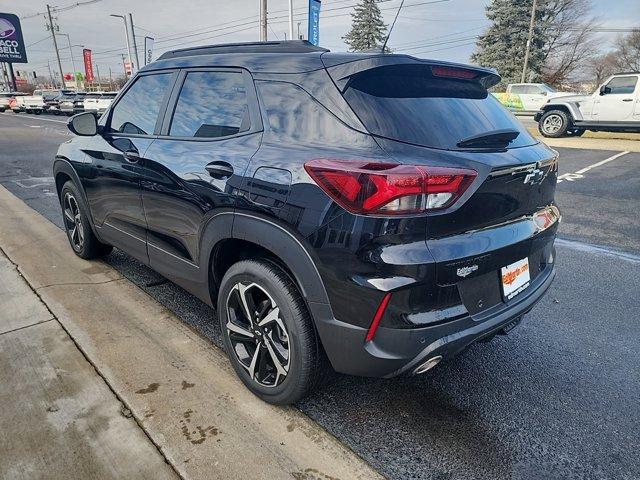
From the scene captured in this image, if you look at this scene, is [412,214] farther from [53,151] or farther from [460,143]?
[53,151]

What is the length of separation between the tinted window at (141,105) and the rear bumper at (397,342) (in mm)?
1920

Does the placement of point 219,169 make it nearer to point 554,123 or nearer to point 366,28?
point 554,123

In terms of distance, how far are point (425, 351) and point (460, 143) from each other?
938 mm

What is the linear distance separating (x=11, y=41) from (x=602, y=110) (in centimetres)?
5853

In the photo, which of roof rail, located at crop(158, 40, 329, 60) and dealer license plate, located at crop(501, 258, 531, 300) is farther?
roof rail, located at crop(158, 40, 329, 60)


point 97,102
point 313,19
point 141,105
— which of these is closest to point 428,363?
point 141,105

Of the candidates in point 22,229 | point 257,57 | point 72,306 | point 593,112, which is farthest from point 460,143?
point 593,112

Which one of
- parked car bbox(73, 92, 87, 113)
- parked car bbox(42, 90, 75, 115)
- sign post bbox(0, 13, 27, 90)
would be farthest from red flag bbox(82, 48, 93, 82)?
parked car bbox(73, 92, 87, 113)

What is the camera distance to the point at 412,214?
1683 millimetres

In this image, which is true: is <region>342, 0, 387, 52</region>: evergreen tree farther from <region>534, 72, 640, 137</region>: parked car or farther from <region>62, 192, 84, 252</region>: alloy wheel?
<region>62, 192, 84, 252</region>: alloy wheel

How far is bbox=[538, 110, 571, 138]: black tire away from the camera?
14222mm

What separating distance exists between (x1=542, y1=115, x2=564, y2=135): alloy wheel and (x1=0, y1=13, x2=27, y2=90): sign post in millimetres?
55980

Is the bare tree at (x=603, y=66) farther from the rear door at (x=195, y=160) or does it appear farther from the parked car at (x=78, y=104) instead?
the rear door at (x=195, y=160)

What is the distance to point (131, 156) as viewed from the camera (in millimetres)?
2957
